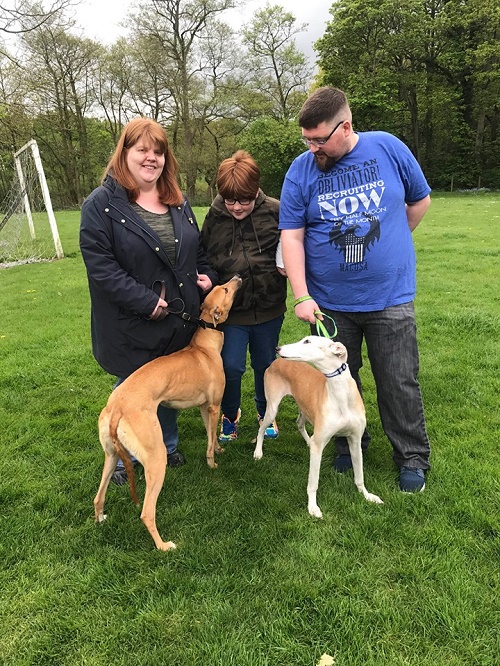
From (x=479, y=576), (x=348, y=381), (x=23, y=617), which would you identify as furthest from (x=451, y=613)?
(x=23, y=617)

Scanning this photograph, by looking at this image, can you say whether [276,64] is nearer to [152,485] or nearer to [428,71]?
[428,71]

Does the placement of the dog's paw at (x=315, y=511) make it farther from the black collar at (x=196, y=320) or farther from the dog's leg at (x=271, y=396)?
the black collar at (x=196, y=320)

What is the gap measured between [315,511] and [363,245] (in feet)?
6.80

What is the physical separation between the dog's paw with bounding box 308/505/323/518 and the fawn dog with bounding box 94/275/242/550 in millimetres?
1069

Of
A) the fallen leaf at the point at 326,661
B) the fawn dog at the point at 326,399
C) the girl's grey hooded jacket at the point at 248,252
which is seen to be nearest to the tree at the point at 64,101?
the girl's grey hooded jacket at the point at 248,252

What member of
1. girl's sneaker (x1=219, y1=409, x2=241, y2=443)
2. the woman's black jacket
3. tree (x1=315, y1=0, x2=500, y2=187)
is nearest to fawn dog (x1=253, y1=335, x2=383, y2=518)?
the woman's black jacket

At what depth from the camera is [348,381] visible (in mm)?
3633

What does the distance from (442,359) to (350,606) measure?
14.3 ft

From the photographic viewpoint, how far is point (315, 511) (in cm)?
366

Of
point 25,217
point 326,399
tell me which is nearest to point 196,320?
point 326,399

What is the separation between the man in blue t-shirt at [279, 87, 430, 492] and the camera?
11.3ft

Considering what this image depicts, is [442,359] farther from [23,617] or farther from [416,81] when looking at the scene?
[416,81]

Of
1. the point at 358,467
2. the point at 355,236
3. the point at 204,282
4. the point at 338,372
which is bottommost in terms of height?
the point at 358,467

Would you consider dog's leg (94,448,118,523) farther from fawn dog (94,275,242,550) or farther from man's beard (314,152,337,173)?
man's beard (314,152,337,173)
